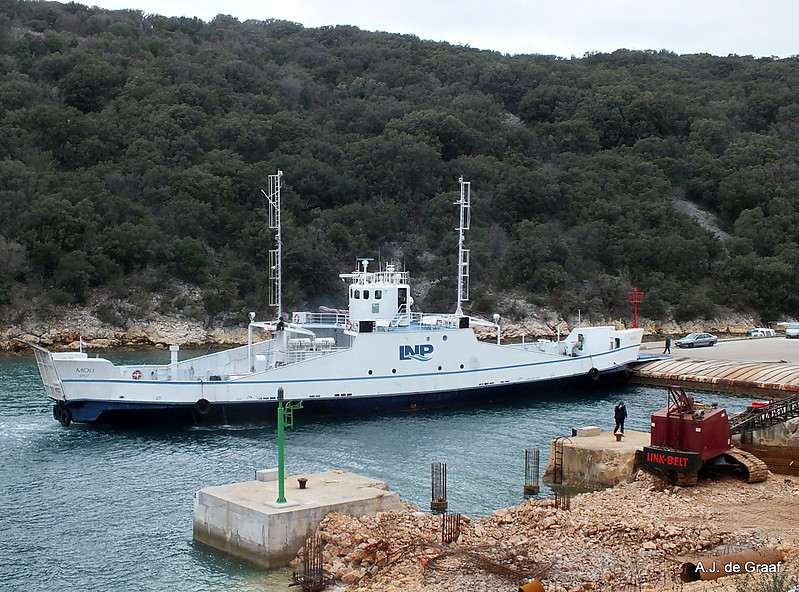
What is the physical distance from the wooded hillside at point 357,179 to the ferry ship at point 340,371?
24926 mm

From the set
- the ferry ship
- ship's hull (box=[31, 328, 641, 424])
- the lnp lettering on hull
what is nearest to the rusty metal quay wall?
the ferry ship

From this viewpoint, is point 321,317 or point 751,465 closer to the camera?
point 751,465

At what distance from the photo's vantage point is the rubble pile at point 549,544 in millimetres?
15570

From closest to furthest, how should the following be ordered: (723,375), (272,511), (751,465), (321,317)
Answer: (272,511), (751,465), (321,317), (723,375)

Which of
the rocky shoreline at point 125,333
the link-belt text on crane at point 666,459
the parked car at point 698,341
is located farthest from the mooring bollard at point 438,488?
the rocky shoreline at point 125,333

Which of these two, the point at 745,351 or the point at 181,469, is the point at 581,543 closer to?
the point at 181,469

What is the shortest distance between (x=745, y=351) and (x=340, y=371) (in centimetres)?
2398

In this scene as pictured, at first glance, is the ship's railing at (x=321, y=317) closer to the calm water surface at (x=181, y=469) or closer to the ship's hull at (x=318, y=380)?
the ship's hull at (x=318, y=380)

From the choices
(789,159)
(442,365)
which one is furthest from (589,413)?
(789,159)

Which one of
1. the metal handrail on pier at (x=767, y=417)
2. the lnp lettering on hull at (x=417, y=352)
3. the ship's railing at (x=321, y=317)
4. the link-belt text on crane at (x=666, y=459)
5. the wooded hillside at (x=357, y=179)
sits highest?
the wooded hillside at (x=357, y=179)

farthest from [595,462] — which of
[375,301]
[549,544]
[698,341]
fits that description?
[698,341]

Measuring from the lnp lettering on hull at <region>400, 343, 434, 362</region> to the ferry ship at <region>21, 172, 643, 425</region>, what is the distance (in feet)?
0.12

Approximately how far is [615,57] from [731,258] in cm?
5122

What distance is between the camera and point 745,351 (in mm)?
48469
